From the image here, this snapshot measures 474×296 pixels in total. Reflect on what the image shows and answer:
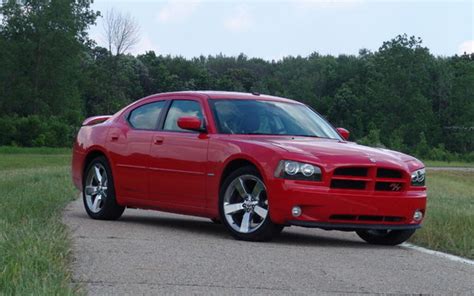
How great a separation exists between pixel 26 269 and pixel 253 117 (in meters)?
4.85

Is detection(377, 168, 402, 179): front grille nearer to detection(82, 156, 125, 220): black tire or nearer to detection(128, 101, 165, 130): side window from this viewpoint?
detection(128, 101, 165, 130): side window

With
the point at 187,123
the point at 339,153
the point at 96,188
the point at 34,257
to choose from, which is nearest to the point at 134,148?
the point at 96,188

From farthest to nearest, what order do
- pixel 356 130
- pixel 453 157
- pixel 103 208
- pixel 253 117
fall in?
pixel 356 130 < pixel 453 157 < pixel 103 208 < pixel 253 117

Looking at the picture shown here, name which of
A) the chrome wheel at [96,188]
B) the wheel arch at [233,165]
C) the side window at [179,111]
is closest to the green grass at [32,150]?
the chrome wheel at [96,188]

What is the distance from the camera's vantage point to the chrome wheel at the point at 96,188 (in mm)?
11828

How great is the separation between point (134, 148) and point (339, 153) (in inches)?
107

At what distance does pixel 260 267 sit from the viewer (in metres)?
7.55

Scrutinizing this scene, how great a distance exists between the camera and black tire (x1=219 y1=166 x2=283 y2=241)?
31.1 ft

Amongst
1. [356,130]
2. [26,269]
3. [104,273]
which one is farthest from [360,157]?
[356,130]

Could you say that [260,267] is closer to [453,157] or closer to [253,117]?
[253,117]

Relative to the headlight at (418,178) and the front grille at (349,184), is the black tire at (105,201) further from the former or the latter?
the headlight at (418,178)

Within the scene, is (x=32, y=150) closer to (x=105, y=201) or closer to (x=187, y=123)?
(x=105, y=201)

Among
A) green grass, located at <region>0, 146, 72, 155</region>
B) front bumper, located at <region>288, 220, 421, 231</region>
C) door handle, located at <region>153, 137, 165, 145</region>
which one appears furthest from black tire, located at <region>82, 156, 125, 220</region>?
green grass, located at <region>0, 146, 72, 155</region>

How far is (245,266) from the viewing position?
758 centimetres
